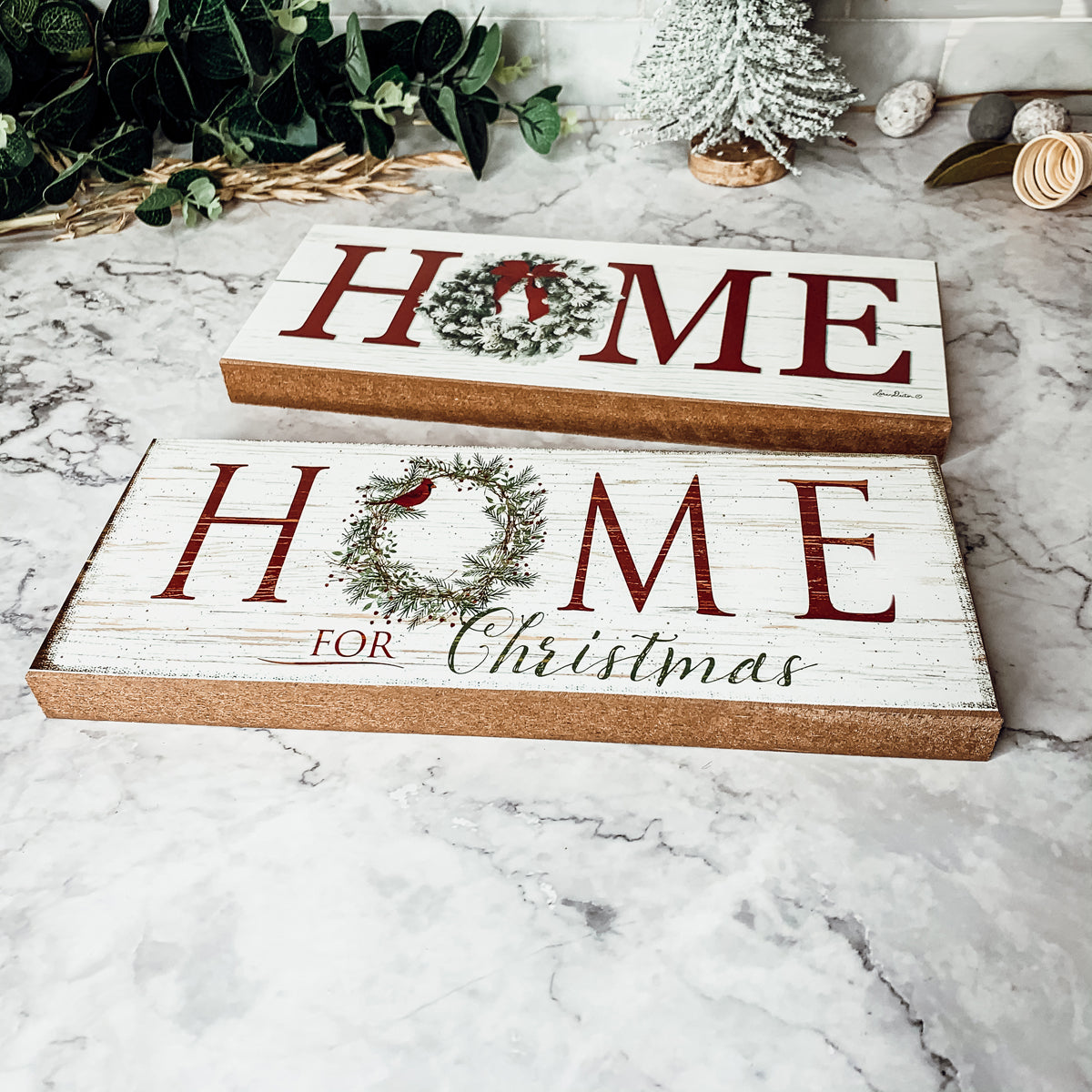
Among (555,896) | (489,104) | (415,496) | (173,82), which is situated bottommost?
(555,896)

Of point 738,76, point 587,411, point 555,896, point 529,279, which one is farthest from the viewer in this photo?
point 738,76

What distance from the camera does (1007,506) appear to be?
2.83ft

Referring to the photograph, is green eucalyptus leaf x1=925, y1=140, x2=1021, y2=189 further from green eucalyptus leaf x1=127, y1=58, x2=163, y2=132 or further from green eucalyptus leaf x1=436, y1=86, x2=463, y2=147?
green eucalyptus leaf x1=127, y1=58, x2=163, y2=132

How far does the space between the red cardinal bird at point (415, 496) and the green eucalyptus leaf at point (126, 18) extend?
922 mm

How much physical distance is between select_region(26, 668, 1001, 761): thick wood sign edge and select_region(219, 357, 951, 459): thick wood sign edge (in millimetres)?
317

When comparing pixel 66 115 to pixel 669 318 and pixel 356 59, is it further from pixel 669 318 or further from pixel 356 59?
pixel 669 318

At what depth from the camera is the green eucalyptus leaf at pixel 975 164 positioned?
1.25 metres

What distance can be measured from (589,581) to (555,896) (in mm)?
225

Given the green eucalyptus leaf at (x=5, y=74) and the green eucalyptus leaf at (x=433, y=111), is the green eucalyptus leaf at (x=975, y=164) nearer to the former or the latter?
the green eucalyptus leaf at (x=433, y=111)

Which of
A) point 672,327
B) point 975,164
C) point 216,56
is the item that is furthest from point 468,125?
point 975,164

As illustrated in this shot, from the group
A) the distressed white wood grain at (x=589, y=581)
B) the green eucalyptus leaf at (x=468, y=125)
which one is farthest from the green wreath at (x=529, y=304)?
the green eucalyptus leaf at (x=468, y=125)

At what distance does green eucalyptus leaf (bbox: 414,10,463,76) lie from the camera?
1.29 meters

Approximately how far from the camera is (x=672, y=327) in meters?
0.98

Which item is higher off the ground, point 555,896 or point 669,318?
point 669,318
